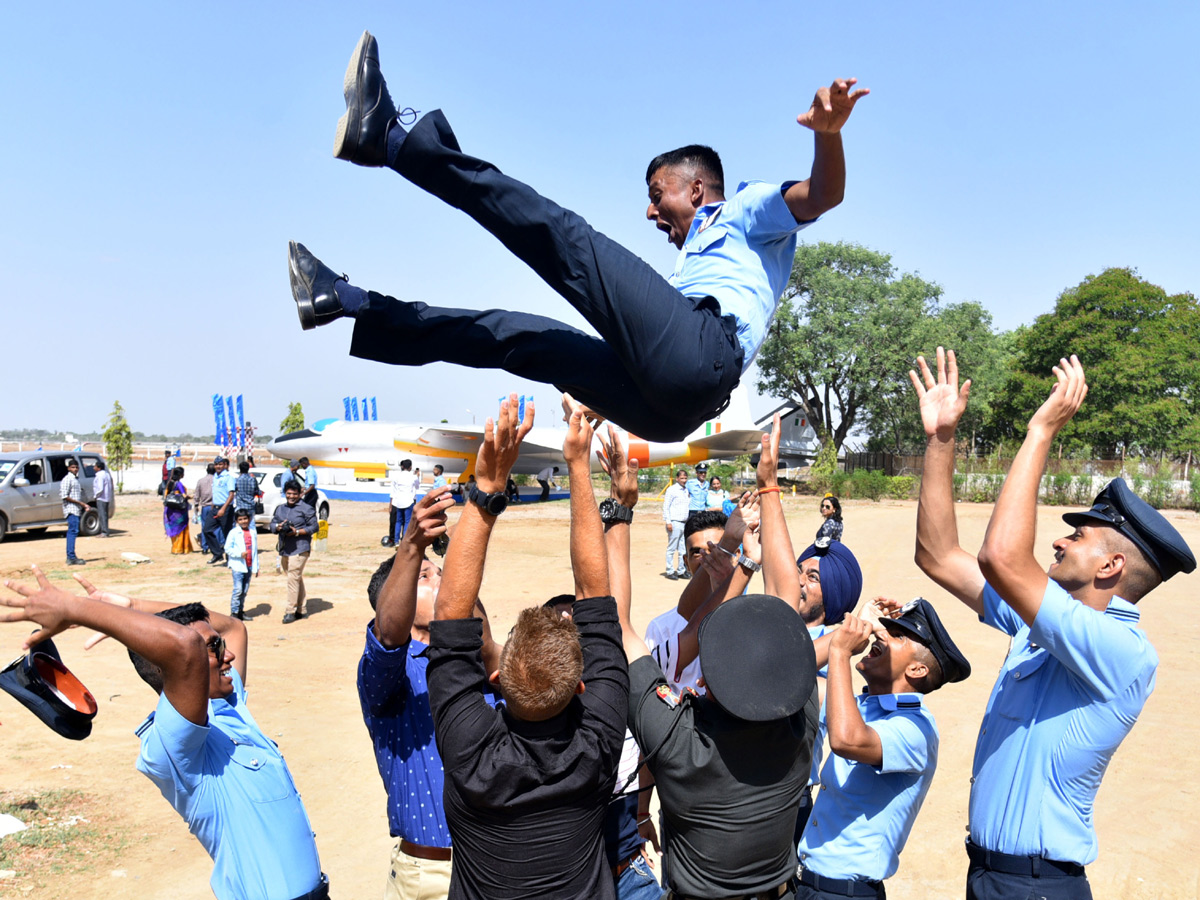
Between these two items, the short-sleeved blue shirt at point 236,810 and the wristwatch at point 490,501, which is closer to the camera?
the wristwatch at point 490,501

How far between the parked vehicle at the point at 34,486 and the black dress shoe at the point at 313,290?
1860 centimetres

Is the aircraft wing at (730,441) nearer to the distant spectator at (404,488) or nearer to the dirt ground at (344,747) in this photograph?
the distant spectator at (404,488)

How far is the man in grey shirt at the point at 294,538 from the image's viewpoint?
37.4 feet

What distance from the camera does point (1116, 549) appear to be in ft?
8.95

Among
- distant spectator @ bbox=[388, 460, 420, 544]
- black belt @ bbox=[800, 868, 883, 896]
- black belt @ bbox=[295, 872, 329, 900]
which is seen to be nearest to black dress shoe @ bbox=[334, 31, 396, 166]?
black belt @ bbox=[295, 872, 329, 900]

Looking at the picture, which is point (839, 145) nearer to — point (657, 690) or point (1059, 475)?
point (657, 690)

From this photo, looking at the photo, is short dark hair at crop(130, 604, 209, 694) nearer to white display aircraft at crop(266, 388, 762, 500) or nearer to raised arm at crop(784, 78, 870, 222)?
raised arm at crop(784, 78, 870, 222)

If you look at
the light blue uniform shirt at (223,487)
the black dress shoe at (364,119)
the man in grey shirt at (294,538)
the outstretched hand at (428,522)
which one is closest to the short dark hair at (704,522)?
the outstretched hand at (428,522)

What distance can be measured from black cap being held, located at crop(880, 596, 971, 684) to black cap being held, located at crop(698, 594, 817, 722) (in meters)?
0.77

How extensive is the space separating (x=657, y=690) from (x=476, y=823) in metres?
0.71

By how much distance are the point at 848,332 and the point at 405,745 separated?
4812 cm

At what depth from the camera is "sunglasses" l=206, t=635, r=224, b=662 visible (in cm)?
289

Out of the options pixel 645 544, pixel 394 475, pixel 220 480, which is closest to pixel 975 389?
pixel 645 544

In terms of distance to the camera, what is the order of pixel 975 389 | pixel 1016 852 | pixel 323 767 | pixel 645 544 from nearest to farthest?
1. pixel 1016 852
2. pixel 323 767
3. pixel 645 544
4. pixel 975 389
